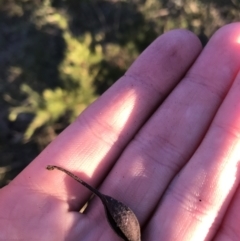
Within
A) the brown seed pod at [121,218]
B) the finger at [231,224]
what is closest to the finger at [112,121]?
the brown seed pod at [121,218]

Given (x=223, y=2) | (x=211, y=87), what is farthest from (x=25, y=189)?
(x=223, y=2)

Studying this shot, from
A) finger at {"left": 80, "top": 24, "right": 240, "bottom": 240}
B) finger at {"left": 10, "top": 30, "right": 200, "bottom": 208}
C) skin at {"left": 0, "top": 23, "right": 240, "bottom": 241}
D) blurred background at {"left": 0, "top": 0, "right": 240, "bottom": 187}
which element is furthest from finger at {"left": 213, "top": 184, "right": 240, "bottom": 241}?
blurred background at {"left": 0, "top": 0, "right": 240, "bottom": 187}

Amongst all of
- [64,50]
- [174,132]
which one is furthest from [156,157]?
[64,50]

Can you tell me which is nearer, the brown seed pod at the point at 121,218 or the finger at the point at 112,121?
the brown seed pod at the point at 121,218

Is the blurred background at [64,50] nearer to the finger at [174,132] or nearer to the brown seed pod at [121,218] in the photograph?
the finger at [174,132]

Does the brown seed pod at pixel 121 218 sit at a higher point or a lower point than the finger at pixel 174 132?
lower

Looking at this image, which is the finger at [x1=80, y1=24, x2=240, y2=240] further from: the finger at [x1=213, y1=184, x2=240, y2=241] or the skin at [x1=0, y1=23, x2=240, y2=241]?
the finger at [x1=213, y1=184, x2=240, y2=241]

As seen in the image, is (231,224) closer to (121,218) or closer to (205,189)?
(205,189)
